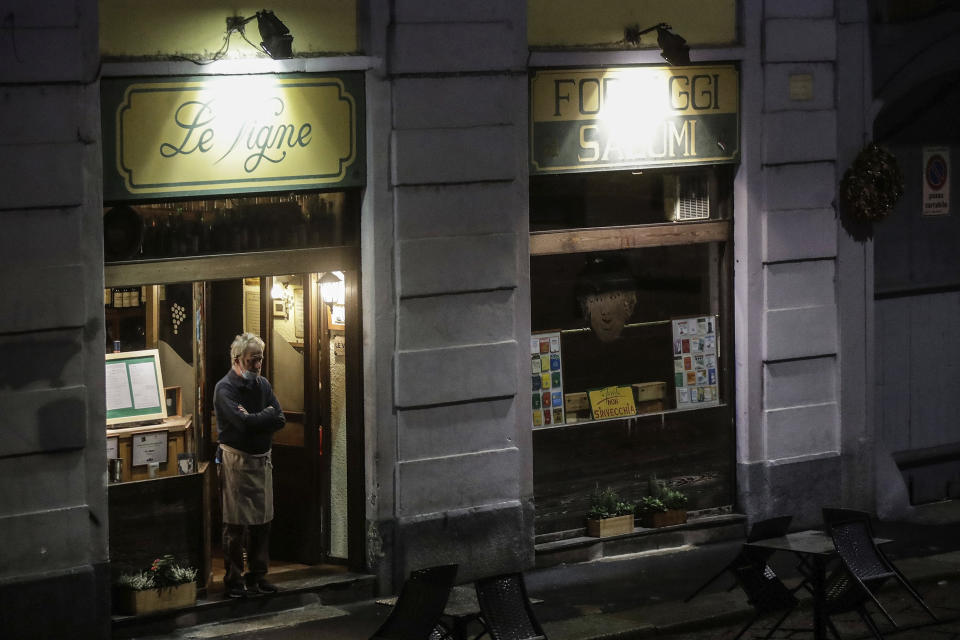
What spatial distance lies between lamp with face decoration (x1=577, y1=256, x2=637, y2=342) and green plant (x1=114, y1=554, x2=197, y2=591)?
4012mm

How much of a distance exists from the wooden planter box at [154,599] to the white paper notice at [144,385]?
130 cm

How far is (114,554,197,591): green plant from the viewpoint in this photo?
11.1m

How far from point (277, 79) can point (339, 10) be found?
78 centimetres

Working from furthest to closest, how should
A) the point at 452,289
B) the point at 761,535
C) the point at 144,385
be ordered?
the point at 452,289
the point at 144,385
the point at 761,535

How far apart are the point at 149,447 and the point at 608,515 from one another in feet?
13.2

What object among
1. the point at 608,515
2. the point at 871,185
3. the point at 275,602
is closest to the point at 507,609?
the point at 275,602

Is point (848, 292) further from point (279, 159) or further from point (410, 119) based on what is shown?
point (279, 159)

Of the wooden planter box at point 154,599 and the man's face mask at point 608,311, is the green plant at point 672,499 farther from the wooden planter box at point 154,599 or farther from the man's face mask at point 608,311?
the wooden planter box at point 154,599

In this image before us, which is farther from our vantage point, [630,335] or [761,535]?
[630,335]

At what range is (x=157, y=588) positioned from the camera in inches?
439

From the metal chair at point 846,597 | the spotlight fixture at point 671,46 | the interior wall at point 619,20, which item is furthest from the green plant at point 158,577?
the spotlight fixture at point 671,46

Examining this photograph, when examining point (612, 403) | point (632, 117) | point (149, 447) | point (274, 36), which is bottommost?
point (149, 447)

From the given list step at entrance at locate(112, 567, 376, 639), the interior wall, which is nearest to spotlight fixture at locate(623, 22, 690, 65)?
the interior wall

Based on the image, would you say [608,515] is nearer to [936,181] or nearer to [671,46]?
[671,46]
